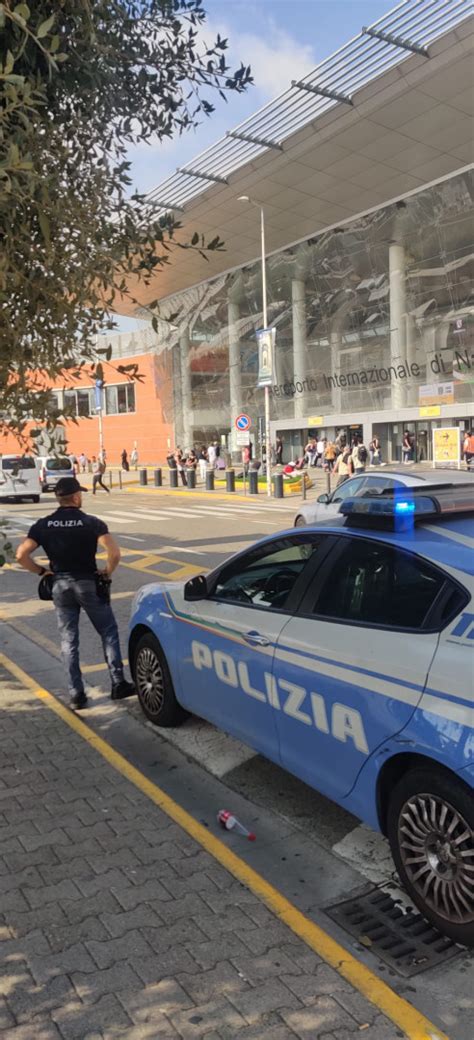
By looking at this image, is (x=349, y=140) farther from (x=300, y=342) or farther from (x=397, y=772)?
(x=397, y=772)

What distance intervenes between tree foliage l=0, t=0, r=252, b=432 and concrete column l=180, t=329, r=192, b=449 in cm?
5013

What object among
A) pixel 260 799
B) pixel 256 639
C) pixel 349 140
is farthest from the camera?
pixel 349 140

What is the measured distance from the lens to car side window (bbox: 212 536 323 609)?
3.91 m

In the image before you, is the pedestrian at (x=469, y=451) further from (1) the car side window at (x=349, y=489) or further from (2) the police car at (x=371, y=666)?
(2) the police car at (x=371, y=666)

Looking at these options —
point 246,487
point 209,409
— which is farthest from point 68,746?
point 209,409

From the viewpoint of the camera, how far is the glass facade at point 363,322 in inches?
1372

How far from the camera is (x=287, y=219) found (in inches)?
1561

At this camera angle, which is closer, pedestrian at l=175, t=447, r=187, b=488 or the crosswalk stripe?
the crosswalk stripe

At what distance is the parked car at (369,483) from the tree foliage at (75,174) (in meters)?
5.00

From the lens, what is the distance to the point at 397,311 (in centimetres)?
3709

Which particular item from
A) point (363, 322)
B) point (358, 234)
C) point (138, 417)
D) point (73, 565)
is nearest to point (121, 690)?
point (73, 565)

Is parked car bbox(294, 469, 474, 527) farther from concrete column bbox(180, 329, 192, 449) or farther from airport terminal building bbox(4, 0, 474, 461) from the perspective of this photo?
concrete column bbox(180, 329, 192, 449)

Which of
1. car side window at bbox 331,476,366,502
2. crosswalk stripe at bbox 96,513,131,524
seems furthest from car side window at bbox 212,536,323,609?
crosswalk stripe at bbox 96,513,131,524

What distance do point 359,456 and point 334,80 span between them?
14.1 metres
